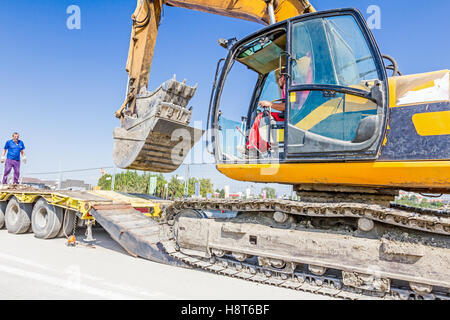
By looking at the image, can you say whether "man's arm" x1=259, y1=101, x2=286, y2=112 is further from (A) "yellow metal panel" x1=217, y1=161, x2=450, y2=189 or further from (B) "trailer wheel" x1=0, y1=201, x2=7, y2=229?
(B) "trailer wheel" x1=0, y1=201, x2=7, y2=229

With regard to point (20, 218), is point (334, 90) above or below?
above

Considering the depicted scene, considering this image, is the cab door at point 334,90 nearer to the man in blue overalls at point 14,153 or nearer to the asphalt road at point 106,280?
the asphalt road at point 106,280

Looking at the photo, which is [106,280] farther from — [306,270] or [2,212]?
[2,212]

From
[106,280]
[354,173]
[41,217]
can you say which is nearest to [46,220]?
[41,217]

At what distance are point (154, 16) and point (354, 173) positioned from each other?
18.3ft

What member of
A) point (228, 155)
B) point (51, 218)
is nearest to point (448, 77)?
point (228, 155)

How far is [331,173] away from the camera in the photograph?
3.20m

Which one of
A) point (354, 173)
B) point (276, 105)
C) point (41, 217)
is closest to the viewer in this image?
point (354, 173)

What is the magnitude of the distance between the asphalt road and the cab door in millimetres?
1608

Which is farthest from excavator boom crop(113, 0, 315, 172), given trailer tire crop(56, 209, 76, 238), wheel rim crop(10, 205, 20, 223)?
wheel rim crop(10, 205, 20, 223)

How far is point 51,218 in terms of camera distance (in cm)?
601

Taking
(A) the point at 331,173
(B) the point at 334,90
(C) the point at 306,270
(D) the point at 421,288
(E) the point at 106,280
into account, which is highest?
(B) the point at 334,90

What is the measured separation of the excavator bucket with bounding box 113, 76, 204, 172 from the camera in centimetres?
609
